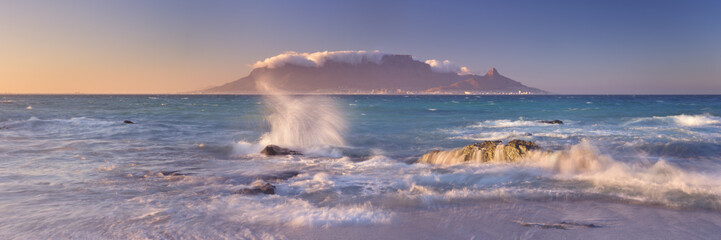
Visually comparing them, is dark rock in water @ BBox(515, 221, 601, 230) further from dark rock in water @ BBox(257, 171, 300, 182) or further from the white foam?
dark rock in water @ BBox(257, 171, 300, 182)

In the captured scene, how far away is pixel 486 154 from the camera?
10.5 metres

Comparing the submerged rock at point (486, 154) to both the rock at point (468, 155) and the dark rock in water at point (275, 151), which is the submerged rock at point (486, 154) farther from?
the dark rock in water at point (275, 151)

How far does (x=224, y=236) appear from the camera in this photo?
4.96 meters

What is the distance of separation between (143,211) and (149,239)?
1327 millimetres

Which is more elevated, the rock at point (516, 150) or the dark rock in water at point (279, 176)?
the rock at point (516, 150)

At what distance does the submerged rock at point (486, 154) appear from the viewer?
10.3 m

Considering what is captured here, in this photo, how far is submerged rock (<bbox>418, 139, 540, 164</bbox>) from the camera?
10.3m

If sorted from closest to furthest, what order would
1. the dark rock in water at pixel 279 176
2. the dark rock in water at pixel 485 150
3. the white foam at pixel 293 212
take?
the white foam at pixel 293 212
the dark rock in water at pixel 279 176
the dark rock in water at pixel 485 150

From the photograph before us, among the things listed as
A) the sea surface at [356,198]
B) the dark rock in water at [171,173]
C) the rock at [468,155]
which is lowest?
the dark rock in water at [171,173]

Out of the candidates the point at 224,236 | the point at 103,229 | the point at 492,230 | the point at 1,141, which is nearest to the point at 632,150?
the point at 492,230

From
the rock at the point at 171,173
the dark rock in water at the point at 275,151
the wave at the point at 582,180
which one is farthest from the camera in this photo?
the dark rock in water at the point at 275,151

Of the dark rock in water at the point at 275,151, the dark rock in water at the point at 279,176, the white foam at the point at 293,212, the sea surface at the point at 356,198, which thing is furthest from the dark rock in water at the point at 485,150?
the dark rock in water at the point at 275,151

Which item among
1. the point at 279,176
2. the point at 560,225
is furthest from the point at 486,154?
the point at 279,176

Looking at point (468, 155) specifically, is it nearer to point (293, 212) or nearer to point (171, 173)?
point (293, 212)
